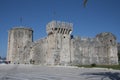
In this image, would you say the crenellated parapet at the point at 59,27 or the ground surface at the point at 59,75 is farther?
the crenellated parapet at the point at 59,27

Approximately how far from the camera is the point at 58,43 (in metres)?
33.2

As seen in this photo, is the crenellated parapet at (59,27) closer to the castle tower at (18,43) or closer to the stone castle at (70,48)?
the stone castle at (70,48)

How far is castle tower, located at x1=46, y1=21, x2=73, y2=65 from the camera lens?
32938 mm

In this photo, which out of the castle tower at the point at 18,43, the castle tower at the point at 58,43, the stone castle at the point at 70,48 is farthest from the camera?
the castle tower at the point at 18,43

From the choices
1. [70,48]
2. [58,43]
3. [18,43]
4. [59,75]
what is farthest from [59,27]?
[59,75]

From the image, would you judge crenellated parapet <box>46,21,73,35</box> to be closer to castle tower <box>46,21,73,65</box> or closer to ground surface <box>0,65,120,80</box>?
castle tower <box>46,21,73,65</box>

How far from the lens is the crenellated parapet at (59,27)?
109ft

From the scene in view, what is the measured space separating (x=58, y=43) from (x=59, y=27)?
8.42 feet

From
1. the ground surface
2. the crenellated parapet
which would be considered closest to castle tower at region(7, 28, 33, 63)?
the crenellated parapet

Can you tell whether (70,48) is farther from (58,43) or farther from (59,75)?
(59,75)

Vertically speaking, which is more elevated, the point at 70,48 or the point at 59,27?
the point at 59,27

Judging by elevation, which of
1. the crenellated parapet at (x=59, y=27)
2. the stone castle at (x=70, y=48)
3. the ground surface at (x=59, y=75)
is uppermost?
the crenellated parapet at (x=59, y=27)

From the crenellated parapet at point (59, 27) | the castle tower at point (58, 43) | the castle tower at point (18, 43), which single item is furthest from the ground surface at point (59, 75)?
the castle tower at point (18, 43)

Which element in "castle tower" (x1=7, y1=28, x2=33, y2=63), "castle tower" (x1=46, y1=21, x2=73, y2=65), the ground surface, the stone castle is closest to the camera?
the ground surface
